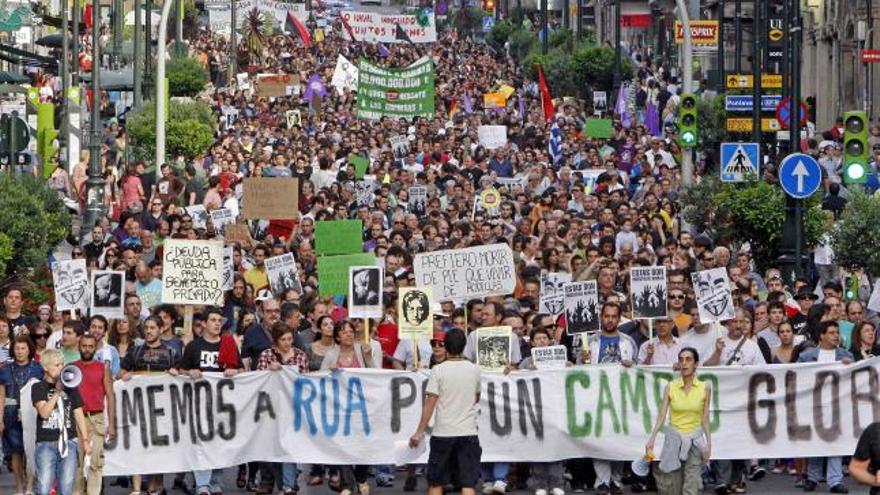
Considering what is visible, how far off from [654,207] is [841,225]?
4446 mm

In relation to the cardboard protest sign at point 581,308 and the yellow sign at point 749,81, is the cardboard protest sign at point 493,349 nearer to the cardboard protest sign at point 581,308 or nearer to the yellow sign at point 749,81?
the cardboard protest sign at point 581,308

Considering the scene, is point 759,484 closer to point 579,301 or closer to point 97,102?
point 579,301

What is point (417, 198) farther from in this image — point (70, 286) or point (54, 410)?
point (54, 410)

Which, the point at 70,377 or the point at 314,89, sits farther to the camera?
the point at 314,89

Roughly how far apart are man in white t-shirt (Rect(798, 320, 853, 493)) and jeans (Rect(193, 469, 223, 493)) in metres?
4.11

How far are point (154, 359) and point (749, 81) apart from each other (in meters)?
26.2

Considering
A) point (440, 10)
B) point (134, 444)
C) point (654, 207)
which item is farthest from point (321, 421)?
point (440, 10)

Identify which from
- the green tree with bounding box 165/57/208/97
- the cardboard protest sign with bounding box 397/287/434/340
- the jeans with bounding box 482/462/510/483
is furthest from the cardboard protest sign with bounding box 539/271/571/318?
the green tree with bounding box 165/57/208/97

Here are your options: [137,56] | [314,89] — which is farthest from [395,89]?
[314,89]

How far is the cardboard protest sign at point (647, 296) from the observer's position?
18.8 meters

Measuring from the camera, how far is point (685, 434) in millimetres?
16422

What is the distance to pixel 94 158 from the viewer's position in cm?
3666

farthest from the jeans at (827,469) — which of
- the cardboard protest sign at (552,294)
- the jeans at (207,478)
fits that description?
the jeans at (207,478)

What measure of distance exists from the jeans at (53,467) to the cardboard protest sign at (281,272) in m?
6.27
